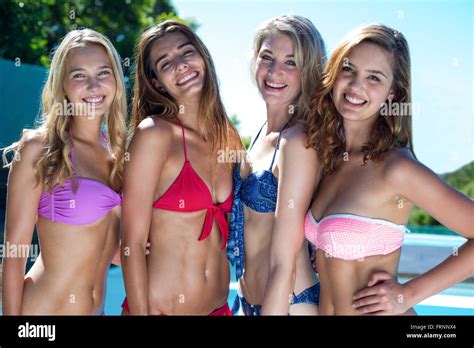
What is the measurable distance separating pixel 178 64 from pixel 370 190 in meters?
1.09

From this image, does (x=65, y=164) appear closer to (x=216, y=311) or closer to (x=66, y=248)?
(x=66, y=248)

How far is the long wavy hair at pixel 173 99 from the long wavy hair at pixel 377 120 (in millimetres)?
482

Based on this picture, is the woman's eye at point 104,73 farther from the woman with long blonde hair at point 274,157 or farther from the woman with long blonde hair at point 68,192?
the woman with long blonde hair at point 274,157

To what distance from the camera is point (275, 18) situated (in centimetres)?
297

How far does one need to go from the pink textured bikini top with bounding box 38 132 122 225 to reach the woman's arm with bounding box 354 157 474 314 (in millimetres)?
1232

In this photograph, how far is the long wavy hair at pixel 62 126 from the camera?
2.79 metres

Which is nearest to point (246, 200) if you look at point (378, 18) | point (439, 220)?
point (439, 220)

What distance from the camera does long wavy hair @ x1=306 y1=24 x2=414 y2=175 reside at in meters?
2.70

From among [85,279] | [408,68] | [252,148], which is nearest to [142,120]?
[252,148]

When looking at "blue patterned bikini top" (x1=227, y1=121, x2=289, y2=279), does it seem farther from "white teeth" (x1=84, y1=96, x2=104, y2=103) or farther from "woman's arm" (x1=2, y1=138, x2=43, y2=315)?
"woman's arm" (x1=2, y1=138, x2=43, y2=315)

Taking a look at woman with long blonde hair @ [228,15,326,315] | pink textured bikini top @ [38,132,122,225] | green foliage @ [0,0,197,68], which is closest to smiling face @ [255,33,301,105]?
woman with long blonde hair @ [228,15,326,315]

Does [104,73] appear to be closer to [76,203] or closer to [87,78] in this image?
[87,78]

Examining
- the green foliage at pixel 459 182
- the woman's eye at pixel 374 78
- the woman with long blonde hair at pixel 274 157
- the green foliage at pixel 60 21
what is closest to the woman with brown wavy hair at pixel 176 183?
the woman with long blonde hair at pixel 274 157

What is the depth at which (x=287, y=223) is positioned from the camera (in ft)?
8.83
